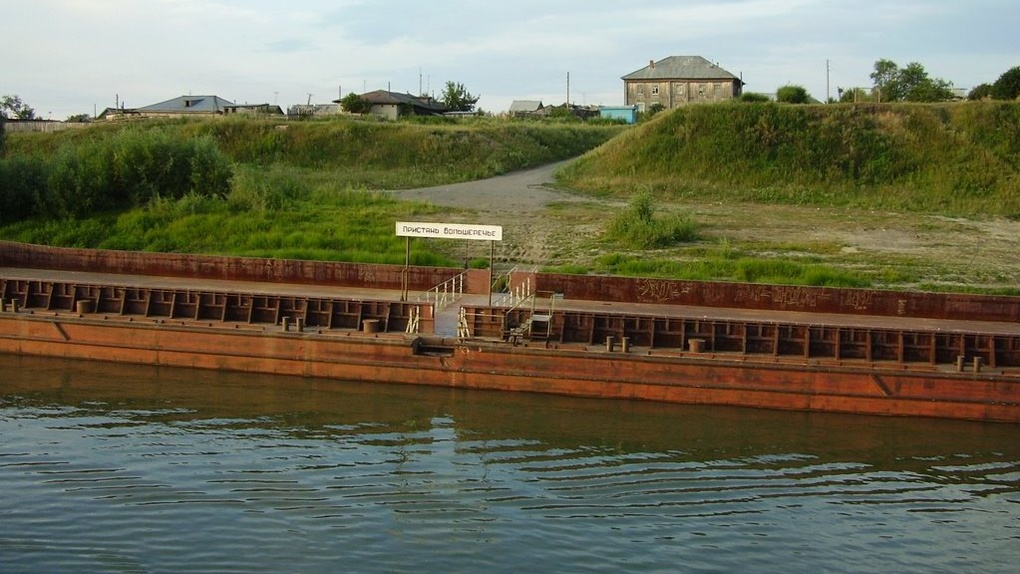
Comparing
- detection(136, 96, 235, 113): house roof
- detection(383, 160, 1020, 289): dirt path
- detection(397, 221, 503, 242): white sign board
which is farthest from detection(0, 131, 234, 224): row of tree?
detection(136, 96, 235, 113): house roof

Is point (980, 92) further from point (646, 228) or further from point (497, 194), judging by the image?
point (646, 228)

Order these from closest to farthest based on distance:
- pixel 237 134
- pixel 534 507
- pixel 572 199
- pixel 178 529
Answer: pixel 178 529 < pixel 534 507 < pixel 572 199 < pixel 237 134

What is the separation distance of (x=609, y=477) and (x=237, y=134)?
53.6 m

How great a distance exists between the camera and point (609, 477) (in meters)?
19.3

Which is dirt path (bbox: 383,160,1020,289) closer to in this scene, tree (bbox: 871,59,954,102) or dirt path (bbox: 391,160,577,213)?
dirt path (bbox: 391,160,577,213)

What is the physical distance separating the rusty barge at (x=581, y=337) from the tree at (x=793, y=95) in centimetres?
3536

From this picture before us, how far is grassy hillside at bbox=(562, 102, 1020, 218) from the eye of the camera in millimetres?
48219

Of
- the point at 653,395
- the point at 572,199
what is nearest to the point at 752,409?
the point at 653,395

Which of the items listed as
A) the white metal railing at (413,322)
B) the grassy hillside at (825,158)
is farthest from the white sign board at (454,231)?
the grassy hillside at (825,158)

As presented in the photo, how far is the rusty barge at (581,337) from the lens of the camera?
23.9m

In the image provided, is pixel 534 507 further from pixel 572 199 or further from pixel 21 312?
pixel 572 199

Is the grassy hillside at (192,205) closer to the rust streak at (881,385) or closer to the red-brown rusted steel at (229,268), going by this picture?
the red-brown rusted steel at (229,268)

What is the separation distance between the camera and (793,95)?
62.2 metres

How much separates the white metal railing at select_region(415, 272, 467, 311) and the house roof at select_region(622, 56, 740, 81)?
58.5 m
